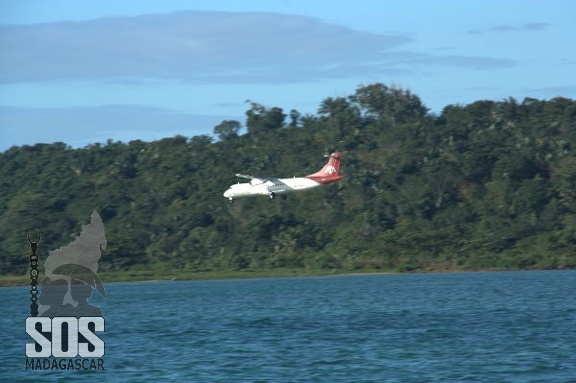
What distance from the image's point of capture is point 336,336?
191 feet

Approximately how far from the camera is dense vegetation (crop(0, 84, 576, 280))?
13162cm

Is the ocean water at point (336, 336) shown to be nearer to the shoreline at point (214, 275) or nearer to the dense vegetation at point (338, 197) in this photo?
the shoreline at point (214, 275)

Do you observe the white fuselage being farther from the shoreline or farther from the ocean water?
the shoreline

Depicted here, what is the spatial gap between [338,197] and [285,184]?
148ft

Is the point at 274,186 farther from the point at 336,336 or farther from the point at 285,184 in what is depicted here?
the point at 336,336

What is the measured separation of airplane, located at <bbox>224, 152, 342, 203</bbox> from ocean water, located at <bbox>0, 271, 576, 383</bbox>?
9571 mm

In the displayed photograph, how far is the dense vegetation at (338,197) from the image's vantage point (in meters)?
132

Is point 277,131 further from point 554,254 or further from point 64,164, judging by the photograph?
point 554,254

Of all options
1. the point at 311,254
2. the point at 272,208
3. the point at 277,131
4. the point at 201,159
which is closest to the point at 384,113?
the point at 277,131

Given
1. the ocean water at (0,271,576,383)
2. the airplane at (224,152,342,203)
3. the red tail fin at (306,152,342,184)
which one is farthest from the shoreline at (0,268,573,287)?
the ocean water at (0,271,576,383)

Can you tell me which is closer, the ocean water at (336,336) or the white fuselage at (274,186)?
the ocean water at (336,336)

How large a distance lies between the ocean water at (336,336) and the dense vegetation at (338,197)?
29.9 m

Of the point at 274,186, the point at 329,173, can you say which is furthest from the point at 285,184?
the point at 329,173

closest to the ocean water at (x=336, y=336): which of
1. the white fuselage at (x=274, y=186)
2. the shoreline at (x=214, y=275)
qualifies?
the white fuselage at (x=274, y=186)
